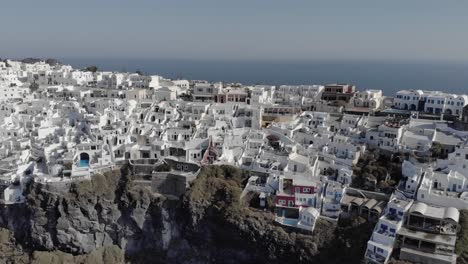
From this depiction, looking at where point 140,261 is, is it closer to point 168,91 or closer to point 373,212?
point 373,212

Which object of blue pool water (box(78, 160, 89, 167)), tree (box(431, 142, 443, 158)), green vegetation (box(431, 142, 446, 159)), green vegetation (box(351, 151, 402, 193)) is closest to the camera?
green vegetation (box(351, 151, 402, 193))

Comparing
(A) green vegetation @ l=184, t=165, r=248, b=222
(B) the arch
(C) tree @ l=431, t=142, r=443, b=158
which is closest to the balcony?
(A) green vegetation @ l=184, t=165, r=248, b=222

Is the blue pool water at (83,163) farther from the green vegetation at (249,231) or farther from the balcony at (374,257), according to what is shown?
the balcony at (374,257)

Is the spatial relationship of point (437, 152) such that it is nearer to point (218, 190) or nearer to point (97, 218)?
point (218, 190)

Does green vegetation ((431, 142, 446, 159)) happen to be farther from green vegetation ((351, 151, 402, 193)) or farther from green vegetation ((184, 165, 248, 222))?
green vegetation ((184, 165, 248, 222))

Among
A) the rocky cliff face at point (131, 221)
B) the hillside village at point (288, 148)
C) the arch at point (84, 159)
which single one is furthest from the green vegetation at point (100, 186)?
the arch at point (84, 159)

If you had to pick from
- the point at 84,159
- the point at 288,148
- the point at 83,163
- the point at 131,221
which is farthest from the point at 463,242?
the point at 84,159
